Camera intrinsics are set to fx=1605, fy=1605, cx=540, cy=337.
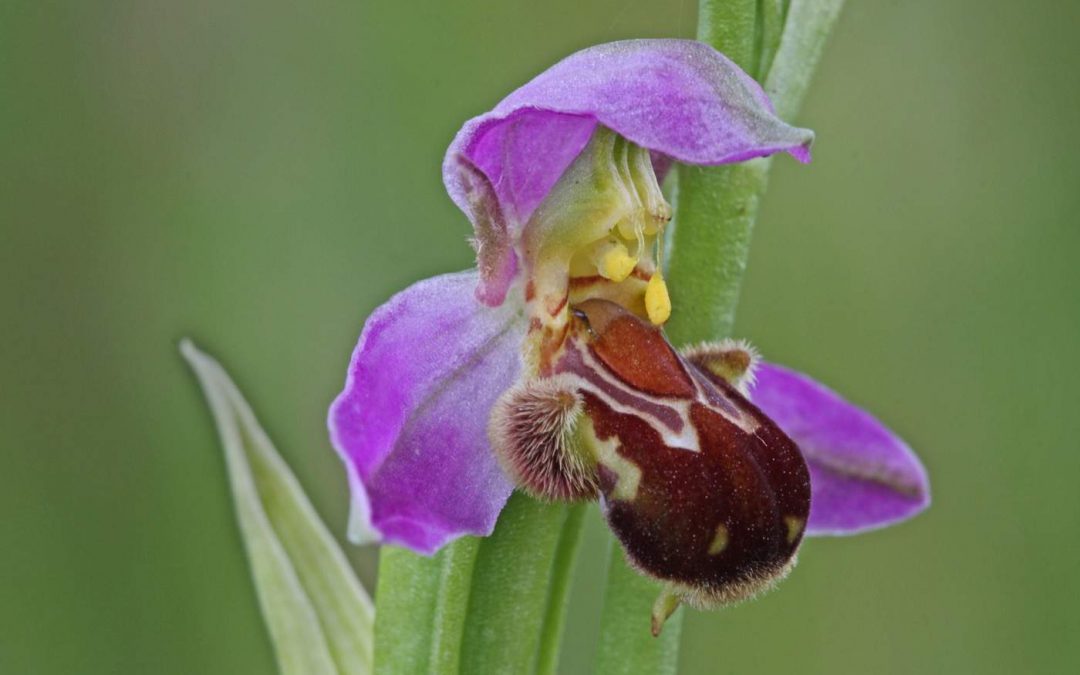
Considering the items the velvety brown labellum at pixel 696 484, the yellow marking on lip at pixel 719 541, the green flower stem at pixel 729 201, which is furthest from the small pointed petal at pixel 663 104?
the yellow marking on lip at pixel 719 541

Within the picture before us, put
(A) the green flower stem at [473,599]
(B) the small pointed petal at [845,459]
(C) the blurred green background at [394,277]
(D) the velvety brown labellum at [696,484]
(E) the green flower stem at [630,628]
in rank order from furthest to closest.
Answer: (C) the blurred green background at [394,277] → (B) the small pointed petal at [845,459] → (E) the green flower stem at [630,628] → (A) the green flower stem at [473,599] → (D) the velvety brown labellum at [696,484]

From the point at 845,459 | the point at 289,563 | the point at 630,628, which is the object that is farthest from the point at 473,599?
the point at 845,459

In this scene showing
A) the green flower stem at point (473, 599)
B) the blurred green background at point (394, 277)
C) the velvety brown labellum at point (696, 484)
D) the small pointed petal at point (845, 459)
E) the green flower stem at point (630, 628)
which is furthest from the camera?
the blurred green background at point (394, 277)

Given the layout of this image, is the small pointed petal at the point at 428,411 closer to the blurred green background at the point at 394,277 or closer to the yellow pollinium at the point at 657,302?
the yellow pollinium at the point at 657,302

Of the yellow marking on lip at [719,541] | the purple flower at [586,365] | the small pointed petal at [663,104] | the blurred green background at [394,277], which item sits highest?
the small pointed petal at [663,104]

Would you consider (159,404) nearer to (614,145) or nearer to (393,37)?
(393,37)

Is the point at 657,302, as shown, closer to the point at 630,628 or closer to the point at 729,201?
the point at 729,201
